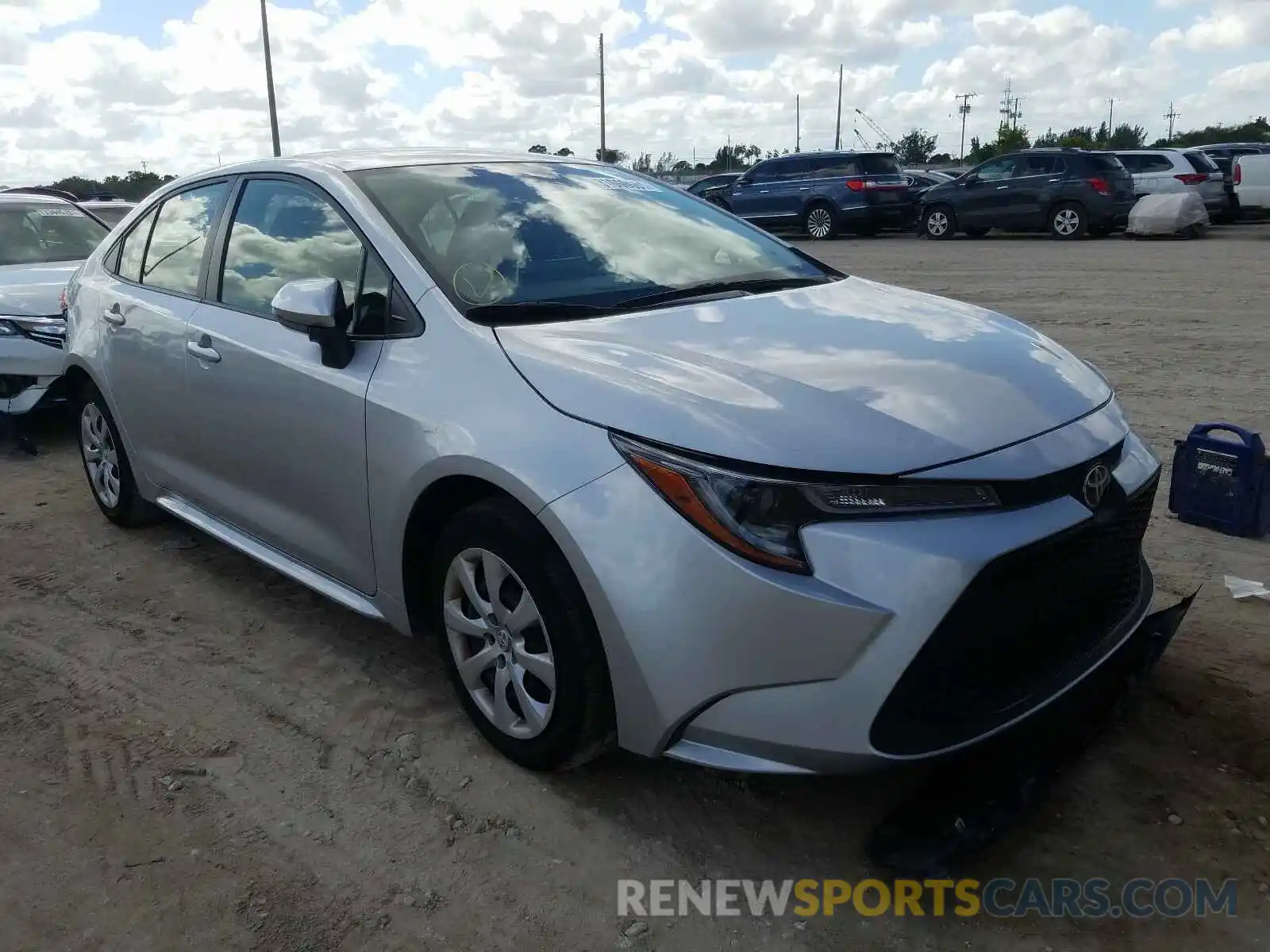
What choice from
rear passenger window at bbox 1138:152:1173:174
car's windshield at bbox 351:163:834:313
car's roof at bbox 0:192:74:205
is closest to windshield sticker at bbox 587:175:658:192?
car's windshield at bbox 351:163:834:313

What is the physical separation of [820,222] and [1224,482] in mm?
17563

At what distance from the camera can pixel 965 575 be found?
2186mm

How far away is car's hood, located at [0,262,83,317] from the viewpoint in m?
6.59

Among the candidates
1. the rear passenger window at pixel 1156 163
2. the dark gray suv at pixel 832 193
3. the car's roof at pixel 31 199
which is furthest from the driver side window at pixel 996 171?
the car's roof at pixel 31 199

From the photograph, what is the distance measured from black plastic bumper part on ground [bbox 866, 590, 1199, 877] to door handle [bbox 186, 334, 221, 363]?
2.64m

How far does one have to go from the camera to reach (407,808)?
110 inches

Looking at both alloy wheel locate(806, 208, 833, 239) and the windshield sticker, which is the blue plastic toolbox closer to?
the windshield sticker

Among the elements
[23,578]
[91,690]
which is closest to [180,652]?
[91,690]

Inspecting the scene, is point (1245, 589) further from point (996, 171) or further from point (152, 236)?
point (996, 171)

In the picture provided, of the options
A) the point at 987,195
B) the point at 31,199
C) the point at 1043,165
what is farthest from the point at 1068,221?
the point at 31,199

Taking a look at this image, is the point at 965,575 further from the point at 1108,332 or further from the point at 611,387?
the point at 1108,332

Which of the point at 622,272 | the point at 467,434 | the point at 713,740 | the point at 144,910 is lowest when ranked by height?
the point at 144,910

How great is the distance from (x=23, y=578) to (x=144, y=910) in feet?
8.44

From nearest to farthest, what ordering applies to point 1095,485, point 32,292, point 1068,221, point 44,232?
point 1095,485 → point 32,292 → point 44,232 → point 1068,221
